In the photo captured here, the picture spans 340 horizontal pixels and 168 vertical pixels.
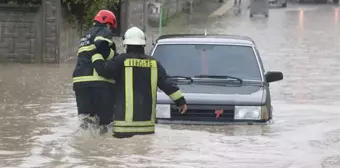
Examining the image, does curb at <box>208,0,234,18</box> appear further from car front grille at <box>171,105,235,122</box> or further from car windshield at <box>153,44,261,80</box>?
car front grille at <box>171,105,235,122</box>

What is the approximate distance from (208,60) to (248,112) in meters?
1.23

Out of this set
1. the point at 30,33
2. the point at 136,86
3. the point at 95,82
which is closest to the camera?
the point at 136,86

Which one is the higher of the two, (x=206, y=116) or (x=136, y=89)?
(x=136, y=89)

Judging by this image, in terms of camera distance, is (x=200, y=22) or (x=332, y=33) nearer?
(x=332, y=33)

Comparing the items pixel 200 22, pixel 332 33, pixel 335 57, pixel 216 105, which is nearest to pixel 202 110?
pixel 216 105

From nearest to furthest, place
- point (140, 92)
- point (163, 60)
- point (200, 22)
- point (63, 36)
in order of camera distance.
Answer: point (140, 92)
point (163, 60)
point (63, 36)
point (200, 22)

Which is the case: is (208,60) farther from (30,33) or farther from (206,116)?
(30,33)

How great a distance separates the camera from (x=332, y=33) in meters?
33.0

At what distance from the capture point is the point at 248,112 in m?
8.77

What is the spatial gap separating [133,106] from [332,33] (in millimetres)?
26530

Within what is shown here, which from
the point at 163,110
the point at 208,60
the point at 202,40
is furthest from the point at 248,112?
the point at 202,40

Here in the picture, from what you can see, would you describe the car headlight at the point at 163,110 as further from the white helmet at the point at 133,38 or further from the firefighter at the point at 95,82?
the white helmet at the point at 133,38

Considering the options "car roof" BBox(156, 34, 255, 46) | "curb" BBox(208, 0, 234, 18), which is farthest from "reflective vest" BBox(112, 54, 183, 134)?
"curb" BBox(208, 0, 234, 18)

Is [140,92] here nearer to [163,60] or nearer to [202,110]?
[202,110]
